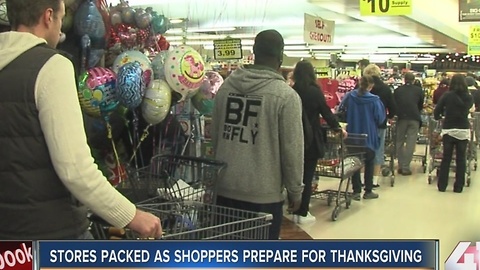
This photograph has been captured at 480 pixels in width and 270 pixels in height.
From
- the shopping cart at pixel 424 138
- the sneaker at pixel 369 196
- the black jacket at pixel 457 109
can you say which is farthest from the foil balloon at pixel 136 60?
the shopping cart at pixel 424 138

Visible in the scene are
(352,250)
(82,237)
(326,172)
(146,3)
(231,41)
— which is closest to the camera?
(352,250)

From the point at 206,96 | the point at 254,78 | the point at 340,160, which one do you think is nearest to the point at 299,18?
the point at 340,160

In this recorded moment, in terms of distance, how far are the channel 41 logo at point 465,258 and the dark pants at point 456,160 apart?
548 cm

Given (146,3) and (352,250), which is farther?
(146,3)

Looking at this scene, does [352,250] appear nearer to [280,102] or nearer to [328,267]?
[328,267]

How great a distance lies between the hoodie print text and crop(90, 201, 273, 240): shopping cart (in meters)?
0.53

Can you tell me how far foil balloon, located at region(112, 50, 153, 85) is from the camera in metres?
3.47

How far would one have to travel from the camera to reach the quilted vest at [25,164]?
1705 millimetres

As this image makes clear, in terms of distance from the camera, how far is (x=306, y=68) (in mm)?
5414

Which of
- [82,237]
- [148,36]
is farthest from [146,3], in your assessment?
[82,237]

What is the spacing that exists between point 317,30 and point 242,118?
6866 millimetres

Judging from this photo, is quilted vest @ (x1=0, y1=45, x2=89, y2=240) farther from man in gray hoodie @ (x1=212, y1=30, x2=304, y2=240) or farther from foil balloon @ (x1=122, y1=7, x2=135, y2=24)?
foil balloon @ (x1=122, y1=7, x2=135, y2=24)

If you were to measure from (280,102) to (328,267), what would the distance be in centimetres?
130

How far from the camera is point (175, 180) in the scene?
102 inches
